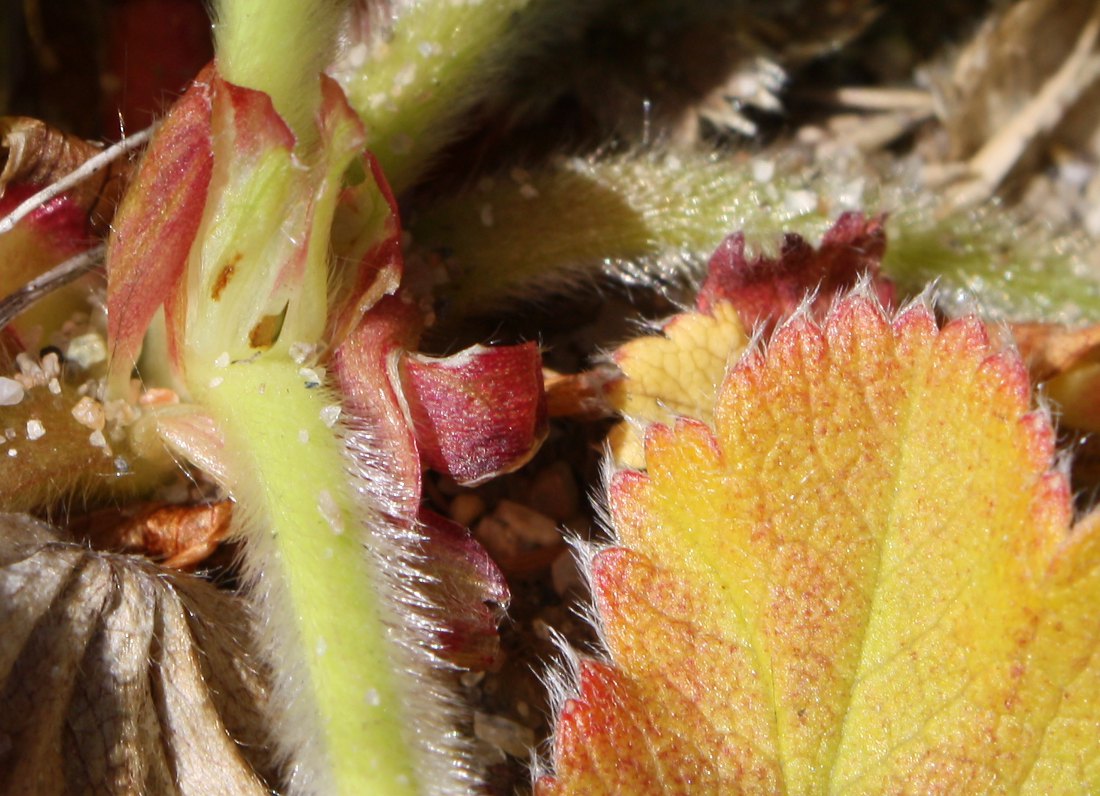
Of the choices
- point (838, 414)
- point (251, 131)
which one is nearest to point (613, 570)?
point (838, 414)

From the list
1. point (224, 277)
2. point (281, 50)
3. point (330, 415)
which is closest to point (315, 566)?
point (330, 415)

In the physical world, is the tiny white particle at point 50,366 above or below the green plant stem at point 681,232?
above

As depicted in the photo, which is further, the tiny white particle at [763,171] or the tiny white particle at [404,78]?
the tiny white particle at [763,171]

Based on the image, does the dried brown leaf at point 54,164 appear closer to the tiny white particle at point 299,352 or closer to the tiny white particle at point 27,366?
the tiny white particle at point 27,366

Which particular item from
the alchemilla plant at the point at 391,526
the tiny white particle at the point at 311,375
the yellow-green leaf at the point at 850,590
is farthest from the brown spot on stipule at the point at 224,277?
the yellow-green leaf at the point at 850,590

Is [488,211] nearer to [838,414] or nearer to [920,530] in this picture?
[838,414]

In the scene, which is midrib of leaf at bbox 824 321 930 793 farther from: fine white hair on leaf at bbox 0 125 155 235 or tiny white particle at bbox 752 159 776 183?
fine white hair on leaf at bbox 0 125 155 235

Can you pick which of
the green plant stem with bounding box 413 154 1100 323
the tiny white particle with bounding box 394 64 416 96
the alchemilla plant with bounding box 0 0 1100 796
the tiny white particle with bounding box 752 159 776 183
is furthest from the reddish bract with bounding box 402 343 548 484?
the tiny white particle with bounding box 752 159 776 183
